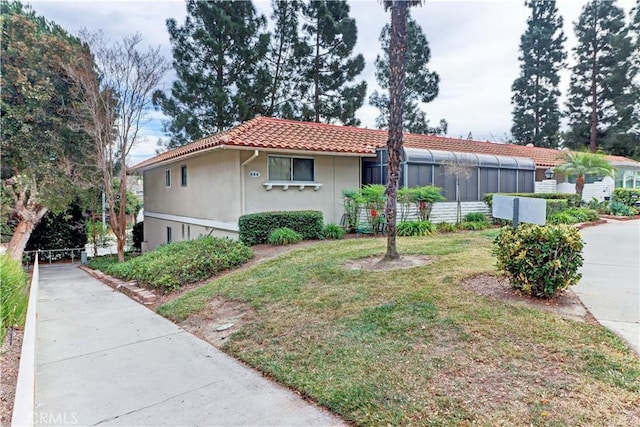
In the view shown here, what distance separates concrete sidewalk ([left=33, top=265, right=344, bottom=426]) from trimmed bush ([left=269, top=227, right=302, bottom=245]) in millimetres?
4580

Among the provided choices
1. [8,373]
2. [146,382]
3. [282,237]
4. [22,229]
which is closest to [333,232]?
[282,237]

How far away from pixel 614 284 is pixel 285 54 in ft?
76.8

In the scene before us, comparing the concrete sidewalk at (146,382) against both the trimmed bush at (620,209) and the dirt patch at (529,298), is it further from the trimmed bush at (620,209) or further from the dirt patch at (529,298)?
the trimmed bush at (620,209)

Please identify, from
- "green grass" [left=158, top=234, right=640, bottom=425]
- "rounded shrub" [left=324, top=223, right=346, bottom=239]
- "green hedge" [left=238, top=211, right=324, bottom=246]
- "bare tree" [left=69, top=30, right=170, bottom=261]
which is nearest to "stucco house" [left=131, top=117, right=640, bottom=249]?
"green hedge" [left=238, top=211, right=324, bottom=246]

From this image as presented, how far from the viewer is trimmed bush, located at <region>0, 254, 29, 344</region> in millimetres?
4746

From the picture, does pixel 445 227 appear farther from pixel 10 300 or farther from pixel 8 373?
pixel 8 373

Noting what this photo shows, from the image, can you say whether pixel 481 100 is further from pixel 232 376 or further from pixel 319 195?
pixel 232 376

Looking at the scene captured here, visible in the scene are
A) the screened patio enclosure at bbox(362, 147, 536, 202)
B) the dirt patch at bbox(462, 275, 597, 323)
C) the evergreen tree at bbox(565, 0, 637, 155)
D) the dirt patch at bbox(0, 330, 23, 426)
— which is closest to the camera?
the dirt patch at bbox(0, 330, 23, 426)

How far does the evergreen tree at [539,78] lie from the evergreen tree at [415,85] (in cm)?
1300

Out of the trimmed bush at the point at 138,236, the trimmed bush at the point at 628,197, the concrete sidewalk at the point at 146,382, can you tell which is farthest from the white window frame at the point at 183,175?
the trimmed bush at the point at 628,197

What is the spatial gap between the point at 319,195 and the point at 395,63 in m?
6.36

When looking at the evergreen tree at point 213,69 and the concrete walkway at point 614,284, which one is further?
the evergreen tree at point 213,69

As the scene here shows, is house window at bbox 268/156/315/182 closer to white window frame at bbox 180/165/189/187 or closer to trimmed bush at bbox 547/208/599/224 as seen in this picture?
white window frame at bbox 180/165/189/187

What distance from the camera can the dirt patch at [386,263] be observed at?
280 inches
